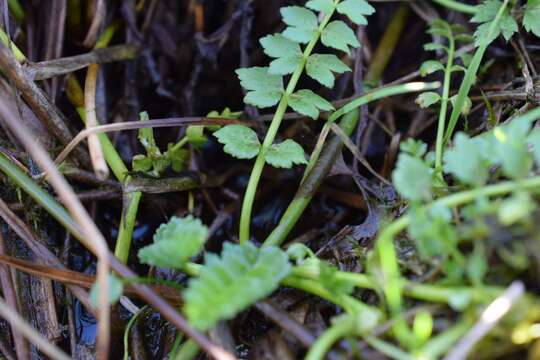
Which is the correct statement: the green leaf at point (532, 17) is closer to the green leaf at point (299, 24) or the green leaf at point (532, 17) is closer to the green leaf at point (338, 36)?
the green leaf at point (338, 36)

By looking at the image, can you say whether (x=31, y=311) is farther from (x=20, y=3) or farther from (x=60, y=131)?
(x=20, y=3)

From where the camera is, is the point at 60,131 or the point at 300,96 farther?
the point at 60,131

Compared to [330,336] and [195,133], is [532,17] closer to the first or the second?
[195,133]

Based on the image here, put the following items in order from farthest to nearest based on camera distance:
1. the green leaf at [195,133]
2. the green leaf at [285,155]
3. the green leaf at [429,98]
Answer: the green leaf at [195,133]
the green leaf at [429,98]
the green leaf at [285,155]

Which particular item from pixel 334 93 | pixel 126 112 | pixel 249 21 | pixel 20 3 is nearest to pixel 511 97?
pixel 334 93

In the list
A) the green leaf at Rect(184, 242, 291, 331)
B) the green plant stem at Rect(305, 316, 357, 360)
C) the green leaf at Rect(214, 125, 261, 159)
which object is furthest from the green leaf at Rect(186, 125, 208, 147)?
the green plant stem at Rect(305, 316, 357, 360)

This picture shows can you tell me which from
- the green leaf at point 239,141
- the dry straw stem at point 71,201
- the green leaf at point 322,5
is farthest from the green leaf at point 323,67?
the dry straw stem at point 71,201
